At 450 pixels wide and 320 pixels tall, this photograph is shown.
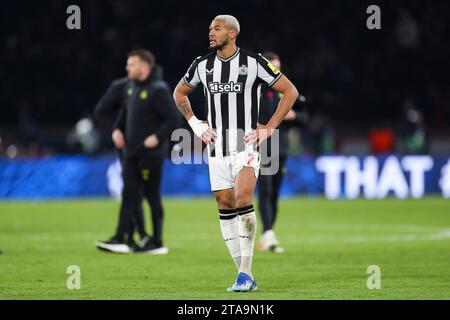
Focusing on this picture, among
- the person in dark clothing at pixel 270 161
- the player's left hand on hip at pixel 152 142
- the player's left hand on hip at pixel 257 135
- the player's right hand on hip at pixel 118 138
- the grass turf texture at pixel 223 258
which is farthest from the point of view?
the player's right hand on hip at pixel 118 138

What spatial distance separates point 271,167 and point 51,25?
1980 cm

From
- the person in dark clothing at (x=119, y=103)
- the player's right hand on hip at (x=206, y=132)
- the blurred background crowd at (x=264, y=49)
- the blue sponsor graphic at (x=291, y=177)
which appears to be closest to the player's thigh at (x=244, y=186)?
the player's right hand on hip at (x=206, y=132)

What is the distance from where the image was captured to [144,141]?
12.0m

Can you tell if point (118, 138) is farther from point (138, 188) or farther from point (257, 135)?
point (257, 135)

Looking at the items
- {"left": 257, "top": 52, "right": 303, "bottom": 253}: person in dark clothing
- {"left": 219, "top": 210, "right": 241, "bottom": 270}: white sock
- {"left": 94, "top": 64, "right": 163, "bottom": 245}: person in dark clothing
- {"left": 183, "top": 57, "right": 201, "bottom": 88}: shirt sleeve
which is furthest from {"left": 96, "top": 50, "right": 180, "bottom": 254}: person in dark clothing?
{"left": 219, "top": 210, "right": 241, "bottom": 270}: white sock

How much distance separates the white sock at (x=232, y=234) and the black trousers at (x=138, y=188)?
3742 millimetres

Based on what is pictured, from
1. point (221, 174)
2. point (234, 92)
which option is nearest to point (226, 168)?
point (221, 174)

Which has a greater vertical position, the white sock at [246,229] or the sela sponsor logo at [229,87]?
the sela sponsor logo at [229,87]

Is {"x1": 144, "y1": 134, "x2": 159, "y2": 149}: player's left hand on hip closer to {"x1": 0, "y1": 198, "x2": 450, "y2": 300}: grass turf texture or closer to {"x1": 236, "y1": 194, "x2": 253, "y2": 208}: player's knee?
{"x1": 0, "y1": 198, "x2": 450, "y2": 300}: grass turf texture

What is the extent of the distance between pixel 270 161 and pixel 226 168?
4309 mm

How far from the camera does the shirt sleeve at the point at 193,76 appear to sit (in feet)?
27.6

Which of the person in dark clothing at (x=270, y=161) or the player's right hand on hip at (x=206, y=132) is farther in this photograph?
the person in dark clothing at (x=270, y=161)

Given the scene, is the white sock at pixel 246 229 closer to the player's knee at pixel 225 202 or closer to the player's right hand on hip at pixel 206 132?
the player's knee at pixel 225 202
